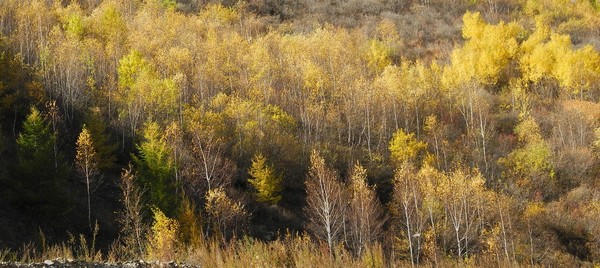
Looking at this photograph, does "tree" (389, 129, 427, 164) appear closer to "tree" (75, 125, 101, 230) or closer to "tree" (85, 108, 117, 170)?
"tree" (85, 108, 117, 170)

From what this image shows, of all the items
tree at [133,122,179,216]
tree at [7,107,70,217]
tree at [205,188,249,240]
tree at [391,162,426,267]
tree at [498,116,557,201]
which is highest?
tree at [7,107,70,217]

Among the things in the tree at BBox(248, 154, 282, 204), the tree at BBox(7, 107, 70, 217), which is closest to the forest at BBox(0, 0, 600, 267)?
the tree at BBox(7, 107, 70, 217)

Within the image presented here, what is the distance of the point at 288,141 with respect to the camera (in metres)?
40.8

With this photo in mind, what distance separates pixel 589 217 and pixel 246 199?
24.3 m

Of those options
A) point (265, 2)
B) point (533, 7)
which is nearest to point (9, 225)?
point (265, 2)

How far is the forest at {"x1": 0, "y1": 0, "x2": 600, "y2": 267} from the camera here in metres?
25.4

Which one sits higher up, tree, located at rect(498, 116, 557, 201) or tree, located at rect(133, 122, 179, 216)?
tree, located at rect(133, 122, 179, 216)

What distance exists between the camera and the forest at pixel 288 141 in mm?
25438

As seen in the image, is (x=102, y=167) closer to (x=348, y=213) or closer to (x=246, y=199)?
(x=246, y=199)

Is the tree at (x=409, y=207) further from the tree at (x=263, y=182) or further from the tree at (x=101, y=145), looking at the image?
the tree at (x=101, y=145)

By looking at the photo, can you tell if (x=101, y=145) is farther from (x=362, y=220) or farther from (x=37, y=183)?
(x=362, y=220)

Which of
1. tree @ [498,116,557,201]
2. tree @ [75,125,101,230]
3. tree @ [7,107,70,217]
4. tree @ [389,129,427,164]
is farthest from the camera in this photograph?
tree @ [389,129,427,164]

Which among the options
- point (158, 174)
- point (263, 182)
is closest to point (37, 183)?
point (158, 174)

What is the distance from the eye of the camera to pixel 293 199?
37.8 meters
